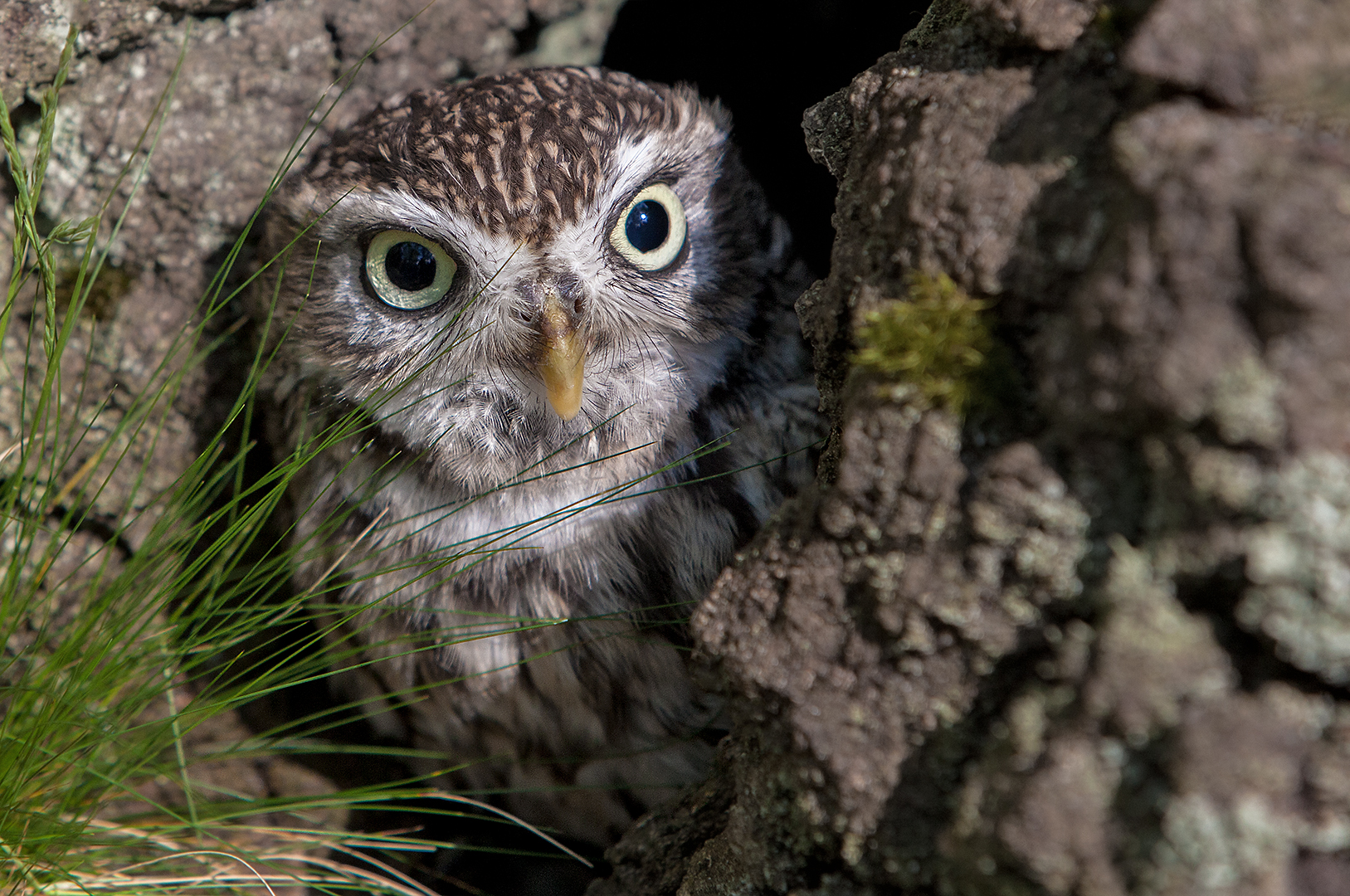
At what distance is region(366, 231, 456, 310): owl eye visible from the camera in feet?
5.68

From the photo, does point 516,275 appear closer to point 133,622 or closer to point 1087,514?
point 133,622

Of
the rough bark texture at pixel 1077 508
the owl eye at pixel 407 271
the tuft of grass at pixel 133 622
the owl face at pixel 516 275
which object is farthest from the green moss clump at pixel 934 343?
the owl eye at pixel 407 271

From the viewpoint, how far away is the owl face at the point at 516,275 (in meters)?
1.68

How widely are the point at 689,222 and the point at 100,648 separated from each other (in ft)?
4.28

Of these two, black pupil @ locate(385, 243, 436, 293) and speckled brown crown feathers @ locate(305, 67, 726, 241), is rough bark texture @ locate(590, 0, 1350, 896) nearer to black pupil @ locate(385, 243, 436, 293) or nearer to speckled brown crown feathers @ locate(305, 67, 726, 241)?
speckled brown crown feathers @ locate(305, 67, 726, 241)

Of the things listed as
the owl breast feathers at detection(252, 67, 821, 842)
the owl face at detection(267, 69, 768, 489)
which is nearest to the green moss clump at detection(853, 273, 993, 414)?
the owl breast feathers at detection(252, 67, 821, 842)

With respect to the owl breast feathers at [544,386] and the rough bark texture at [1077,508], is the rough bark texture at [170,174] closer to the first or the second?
the owl breast feathers at [544,386]

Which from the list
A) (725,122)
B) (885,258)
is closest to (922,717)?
(885,258)

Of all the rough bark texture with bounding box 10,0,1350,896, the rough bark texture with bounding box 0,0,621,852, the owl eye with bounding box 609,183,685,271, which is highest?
the rough bark texture with bounding box 0,0,621,852

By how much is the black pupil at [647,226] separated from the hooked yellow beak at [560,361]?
0.26 m

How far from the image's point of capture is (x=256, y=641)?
2.35 m

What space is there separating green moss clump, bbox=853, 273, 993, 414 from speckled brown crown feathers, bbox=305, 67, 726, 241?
76 centimetres

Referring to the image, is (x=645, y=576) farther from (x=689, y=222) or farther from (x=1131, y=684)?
(x=1131, y=684)

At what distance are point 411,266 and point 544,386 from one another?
345 millimetres
